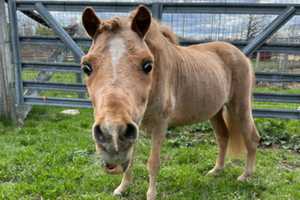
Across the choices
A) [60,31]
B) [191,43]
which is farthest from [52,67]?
[191,43]

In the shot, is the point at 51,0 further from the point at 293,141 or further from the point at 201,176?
the point at 293,141

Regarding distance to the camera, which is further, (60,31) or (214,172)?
(60,31)

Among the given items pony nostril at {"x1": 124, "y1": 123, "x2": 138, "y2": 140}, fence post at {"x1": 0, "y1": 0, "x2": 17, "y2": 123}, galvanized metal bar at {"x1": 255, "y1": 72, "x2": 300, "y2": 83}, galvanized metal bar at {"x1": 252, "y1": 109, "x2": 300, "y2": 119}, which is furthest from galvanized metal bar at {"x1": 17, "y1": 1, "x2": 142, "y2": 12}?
pony nostril at {"x1": 124, "y1": 123, "x2": 138, "y2": 140}

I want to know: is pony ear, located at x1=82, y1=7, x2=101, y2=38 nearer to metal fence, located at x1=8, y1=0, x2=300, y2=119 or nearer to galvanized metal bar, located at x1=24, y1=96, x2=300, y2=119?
metal fence, located at x1=8, y1=0, x2=300, y2=119

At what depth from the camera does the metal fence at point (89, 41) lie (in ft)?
17.4

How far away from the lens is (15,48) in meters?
6.03

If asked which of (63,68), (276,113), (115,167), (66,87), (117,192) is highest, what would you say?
(115,167)

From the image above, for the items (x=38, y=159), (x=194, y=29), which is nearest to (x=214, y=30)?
(x=194, y=29)

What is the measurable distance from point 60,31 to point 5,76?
1.30 m

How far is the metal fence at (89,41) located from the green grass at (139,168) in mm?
539

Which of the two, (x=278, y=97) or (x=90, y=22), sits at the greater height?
(x=90, y=22)

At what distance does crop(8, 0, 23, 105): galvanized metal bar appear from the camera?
5922mm

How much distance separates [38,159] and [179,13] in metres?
3.23

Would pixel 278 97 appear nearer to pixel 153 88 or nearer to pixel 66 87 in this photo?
pixel 153 88
